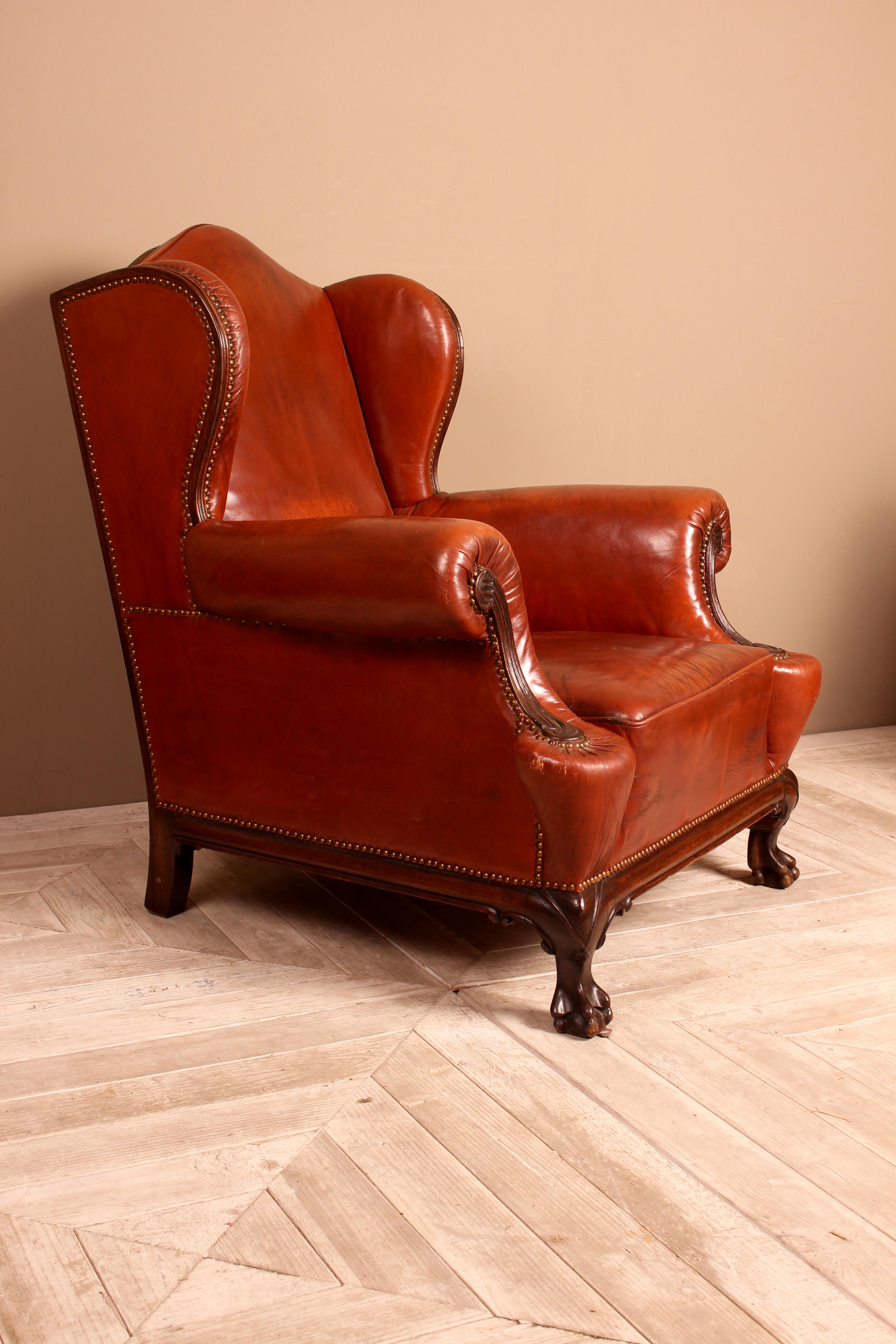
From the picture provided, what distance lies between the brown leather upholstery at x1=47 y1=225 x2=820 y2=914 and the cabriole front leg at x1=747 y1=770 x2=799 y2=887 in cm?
13

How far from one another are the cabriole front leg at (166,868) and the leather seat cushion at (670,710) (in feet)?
2.30

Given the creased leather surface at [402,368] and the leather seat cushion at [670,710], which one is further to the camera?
the creased leather surface at [402,368]

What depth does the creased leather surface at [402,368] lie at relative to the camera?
88.3 inches

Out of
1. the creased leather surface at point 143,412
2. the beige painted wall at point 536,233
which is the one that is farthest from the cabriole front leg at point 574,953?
the beige painted wall at point 536,233

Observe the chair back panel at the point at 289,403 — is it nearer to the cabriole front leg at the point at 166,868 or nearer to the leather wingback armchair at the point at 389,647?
the leather wingback armchair at the point at 389,647

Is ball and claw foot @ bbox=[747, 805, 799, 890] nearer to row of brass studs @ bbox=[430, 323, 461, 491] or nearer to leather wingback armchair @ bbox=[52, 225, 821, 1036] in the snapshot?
leather wingback armchair @ bbox=[52, 225, 821, 1036]

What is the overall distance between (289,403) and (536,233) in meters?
1.07

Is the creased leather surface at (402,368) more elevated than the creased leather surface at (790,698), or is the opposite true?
the creased leather surface at (402,368)

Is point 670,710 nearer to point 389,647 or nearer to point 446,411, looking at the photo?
point 389,647

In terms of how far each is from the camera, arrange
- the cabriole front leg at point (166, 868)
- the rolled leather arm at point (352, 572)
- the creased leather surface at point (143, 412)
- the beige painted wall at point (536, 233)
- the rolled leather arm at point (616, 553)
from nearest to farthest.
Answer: the rolled leather arm at point (352, 572) < the creased leather surface at point (143, 412) < the cabriole front leg at point (166, 868) < the rolled leather arm at point (616, 553) < the beige painted wall at point (536, 233)

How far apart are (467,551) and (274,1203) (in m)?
0.79

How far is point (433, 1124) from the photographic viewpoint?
134 centimetres

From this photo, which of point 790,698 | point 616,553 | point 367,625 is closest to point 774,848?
point 790,698

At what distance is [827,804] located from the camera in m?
2.68
